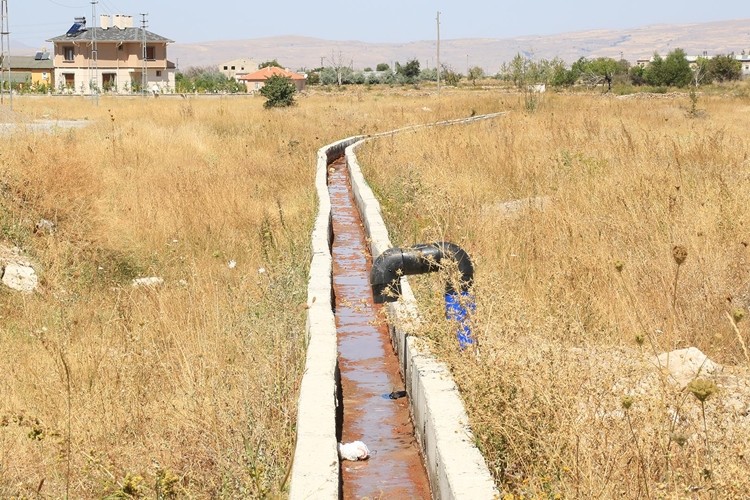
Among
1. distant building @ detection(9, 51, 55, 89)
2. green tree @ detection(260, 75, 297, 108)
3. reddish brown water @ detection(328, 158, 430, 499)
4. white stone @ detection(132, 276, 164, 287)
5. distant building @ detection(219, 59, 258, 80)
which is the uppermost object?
distant building @ detection(219, 59, 258, 80)

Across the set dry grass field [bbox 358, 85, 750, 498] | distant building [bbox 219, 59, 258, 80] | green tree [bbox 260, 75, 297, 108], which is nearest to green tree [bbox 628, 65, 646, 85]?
green tree [bbox 260, 75, 297, 108]

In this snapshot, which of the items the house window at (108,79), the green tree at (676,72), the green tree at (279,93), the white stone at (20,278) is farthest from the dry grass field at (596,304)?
the green tree at (676,72)

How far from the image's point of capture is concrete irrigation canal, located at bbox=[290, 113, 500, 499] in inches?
169

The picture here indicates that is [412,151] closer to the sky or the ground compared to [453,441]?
closer to the sky

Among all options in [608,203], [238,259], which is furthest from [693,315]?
[238,259]

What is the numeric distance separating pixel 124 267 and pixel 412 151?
8543 mm

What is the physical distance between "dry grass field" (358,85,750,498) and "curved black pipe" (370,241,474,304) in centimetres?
21

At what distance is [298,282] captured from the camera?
26.5 ft

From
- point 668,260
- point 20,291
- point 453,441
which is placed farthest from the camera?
point 20,291

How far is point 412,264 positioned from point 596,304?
1.55m

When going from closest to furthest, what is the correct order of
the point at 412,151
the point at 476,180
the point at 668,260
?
the point at 668,260
the point at 476,180
the point at 412,151

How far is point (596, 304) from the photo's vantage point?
707 centimetres

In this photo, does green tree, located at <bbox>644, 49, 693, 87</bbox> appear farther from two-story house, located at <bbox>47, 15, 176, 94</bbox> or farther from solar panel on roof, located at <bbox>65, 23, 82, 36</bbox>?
solar panel on roof, located at <bbox>65, 23, 82, 36</bbox>

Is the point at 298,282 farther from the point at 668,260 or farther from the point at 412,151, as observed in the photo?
the point at 412,151
